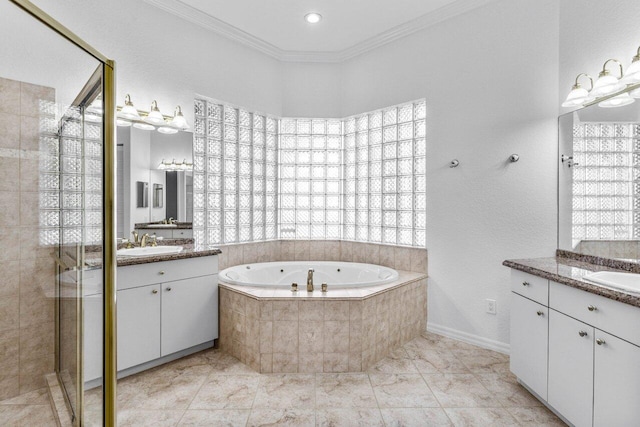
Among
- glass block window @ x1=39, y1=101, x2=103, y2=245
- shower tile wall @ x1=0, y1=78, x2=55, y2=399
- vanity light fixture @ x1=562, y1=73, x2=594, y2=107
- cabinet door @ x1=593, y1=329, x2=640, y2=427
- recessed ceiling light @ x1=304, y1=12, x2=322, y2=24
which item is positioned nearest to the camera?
shower tile wall @ x1=0, y1=78, x2=55, y2=399

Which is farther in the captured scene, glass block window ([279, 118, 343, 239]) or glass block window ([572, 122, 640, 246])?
glass block window ([279, 118, 343, 239])

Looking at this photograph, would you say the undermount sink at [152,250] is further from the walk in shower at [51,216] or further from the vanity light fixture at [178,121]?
the walk in shower at [51,216]

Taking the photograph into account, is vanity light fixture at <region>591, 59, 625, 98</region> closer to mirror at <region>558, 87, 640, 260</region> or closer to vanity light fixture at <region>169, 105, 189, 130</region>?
mirror at <region>558, 87, 640, 260</region>

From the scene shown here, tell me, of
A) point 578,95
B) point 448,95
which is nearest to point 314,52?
point 448,95

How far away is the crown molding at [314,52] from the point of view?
2770 mm

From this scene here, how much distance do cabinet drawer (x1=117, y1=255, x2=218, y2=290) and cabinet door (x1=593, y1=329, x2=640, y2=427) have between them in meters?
2.41

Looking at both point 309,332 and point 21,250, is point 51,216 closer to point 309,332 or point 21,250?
point 21,250

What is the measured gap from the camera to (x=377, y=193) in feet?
11.2

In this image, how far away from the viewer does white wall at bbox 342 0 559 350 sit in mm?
2424

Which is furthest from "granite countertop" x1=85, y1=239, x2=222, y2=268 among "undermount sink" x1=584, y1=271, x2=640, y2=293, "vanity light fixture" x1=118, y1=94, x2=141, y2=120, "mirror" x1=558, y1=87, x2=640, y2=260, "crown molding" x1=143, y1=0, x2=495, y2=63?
"mirror" x1=558, y1=87, x2=640, y2=260

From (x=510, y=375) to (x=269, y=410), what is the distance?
1634 millimetres

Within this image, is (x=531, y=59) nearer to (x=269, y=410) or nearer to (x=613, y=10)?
(x=613, y=10)

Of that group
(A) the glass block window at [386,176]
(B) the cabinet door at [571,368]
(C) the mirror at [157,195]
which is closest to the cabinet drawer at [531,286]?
(B) the cabinet door at [571,368]

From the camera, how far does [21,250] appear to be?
0.93 meters
